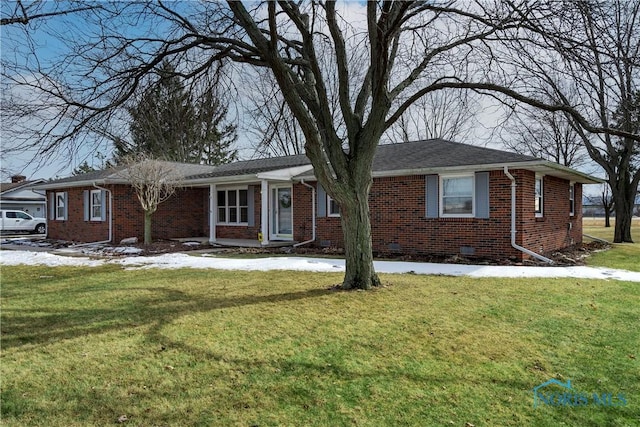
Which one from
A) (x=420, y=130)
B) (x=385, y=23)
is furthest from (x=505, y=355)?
(x=420, y=130)

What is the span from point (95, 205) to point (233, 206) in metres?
6.03

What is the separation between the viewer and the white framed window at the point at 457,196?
12.5m

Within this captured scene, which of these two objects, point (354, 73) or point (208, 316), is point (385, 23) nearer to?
point (208, 316)

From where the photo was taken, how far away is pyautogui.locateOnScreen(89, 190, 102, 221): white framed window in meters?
18.9

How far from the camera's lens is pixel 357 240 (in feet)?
25.3

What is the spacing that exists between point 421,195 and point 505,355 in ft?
29.2

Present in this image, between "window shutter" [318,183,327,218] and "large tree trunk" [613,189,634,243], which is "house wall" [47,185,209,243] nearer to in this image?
"window shutter" [318,183,327,218]

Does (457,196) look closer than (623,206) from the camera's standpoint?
Yes

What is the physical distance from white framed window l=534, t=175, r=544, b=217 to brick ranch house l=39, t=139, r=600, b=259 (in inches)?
1.2

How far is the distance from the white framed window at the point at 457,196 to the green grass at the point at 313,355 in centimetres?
479

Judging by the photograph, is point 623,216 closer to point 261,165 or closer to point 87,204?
point 261,165

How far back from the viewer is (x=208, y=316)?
239 inches

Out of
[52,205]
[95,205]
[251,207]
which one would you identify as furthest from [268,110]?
[52,205]

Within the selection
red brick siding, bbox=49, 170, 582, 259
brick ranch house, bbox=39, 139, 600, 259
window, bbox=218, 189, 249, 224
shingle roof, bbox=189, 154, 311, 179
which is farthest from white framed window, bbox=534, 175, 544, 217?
window, bbox=218, 189, 249, 224
